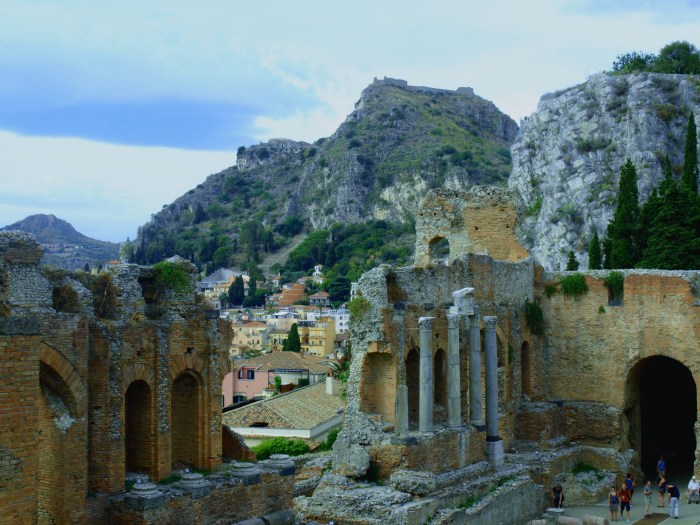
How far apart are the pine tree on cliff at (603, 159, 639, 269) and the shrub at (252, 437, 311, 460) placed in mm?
15940

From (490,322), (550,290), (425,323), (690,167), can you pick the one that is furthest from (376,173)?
(425,323)

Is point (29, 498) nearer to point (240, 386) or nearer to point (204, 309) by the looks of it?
point (204, 309)

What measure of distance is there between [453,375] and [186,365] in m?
10.0

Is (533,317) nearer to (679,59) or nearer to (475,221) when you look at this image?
(475,221)

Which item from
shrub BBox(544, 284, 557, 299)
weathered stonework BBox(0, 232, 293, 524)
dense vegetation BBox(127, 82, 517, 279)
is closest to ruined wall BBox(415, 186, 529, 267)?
shrub BBox(544, 284, 557, 299)

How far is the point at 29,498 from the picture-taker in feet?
39.1

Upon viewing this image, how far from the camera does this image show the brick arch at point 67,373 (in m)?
15.3

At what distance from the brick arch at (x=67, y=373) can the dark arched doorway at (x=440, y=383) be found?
1405 centimetres

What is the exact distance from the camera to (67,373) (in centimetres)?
1566

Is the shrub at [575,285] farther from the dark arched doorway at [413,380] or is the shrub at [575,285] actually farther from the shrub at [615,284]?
the dark arched doorway at [413,380]

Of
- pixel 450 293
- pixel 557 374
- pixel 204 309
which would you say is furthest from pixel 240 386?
pixel 204 309

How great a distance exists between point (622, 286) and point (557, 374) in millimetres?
4038

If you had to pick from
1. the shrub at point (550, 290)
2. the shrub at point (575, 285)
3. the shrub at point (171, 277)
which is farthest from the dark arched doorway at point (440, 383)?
the shrub at point (171, 277)

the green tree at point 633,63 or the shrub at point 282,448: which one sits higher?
the green tree at point 633,63
